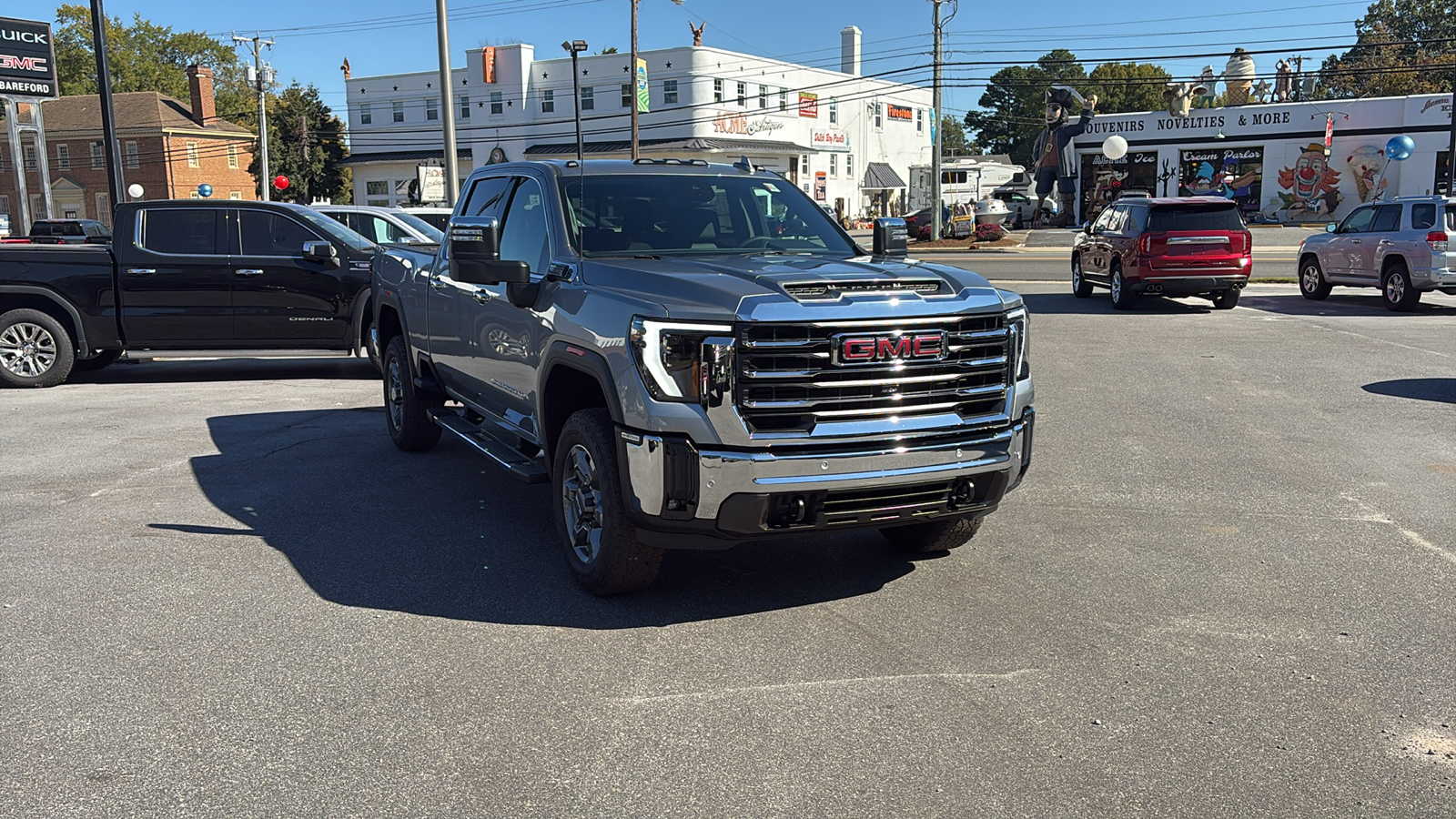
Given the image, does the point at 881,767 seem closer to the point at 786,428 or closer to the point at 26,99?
the point at 786,428

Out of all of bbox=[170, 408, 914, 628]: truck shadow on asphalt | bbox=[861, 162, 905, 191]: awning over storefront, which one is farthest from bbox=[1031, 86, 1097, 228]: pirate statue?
bbox=[170, 408, 914, 628]: truck shadow on asphalt

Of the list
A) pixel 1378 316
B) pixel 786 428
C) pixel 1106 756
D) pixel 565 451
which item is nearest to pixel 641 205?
pixel 565 451

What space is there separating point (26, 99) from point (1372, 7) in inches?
3799

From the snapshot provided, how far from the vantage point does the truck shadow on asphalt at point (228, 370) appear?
12906mm

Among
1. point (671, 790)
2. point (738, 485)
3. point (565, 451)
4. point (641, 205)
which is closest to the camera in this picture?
point (671, 790)

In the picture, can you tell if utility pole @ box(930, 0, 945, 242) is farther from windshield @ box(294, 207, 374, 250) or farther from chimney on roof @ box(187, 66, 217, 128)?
chimney on roof @ box(187, 66, 217, 128)

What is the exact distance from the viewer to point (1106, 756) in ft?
12.3

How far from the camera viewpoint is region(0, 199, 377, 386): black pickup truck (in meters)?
11.9

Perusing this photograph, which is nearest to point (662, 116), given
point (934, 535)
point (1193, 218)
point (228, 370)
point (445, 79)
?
point (445, 79)

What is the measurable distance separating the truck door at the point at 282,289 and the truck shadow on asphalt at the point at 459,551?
3917mm

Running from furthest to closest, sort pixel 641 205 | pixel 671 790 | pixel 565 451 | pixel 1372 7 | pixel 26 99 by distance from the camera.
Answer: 1. pixel 1372 7
2. pixel 26 99
3. pixel 641 205
4. pixel 565 451
5. pixel 671 790

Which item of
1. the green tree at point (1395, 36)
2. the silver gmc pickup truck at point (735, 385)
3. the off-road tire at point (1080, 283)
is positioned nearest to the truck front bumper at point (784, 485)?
the silver gmc pickup truck at point (735, 385)

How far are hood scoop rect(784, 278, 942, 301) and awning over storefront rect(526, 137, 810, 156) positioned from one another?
193 ft

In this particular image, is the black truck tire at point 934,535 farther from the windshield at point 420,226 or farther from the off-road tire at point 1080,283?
the off-road tire at point 1080,283
